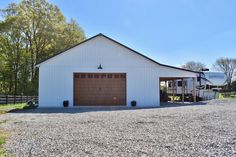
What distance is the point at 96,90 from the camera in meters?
18.7

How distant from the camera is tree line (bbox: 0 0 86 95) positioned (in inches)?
1335

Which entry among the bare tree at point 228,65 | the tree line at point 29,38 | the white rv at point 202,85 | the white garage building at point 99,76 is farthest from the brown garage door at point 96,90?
the bare tree at point 228,65

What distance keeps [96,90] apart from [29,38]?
66.9ft

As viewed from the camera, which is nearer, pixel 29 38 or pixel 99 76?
pixel 99 76

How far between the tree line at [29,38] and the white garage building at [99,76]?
55.2 ft

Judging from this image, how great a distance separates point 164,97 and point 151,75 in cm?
737

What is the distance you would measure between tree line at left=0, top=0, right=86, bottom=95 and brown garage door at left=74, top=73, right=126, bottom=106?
57.0ft

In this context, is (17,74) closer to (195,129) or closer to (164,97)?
(164,97)

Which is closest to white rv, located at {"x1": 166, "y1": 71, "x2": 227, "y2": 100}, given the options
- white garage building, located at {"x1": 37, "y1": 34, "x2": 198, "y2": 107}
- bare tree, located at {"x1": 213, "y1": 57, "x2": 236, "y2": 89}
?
white garage building, located at {"x1": 37, "y1": 34, "x2": 198, "y2": 107}

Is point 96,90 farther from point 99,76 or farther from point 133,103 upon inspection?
point 133,103

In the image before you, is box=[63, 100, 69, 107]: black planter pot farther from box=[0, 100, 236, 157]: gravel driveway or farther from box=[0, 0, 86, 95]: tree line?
box=[0, 0, 86, 95]: tree line

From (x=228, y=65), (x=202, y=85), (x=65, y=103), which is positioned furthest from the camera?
(x=228, y=65)

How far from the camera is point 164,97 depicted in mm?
25875

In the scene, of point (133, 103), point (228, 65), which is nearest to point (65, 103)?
point (133, 103)
